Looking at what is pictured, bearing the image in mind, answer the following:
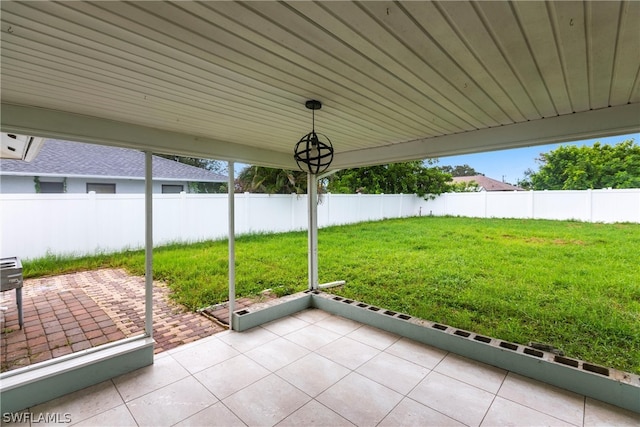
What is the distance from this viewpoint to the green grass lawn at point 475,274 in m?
3.07

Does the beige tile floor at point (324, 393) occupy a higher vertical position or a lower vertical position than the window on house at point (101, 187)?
lower

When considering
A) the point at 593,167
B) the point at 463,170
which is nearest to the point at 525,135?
the point at 593,167

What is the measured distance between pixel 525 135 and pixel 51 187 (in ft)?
29.0

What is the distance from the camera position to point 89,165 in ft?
23.8

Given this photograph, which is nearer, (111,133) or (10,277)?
(111,133)

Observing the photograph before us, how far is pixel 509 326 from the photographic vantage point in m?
3.10

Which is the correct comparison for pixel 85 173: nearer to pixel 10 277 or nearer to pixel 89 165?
pixel 89 165

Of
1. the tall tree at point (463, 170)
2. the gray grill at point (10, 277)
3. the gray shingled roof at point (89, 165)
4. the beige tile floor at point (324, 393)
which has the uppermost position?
the tall tree at point (463, 170)

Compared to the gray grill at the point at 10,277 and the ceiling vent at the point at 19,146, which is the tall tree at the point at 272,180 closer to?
the ceiling vent at the point at 19,146

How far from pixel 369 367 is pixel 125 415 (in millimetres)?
1892

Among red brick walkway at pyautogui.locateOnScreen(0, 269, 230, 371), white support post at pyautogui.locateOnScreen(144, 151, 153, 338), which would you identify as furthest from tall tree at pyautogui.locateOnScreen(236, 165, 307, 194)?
white support post at pyautogui.locateOnScreen(144, 151, 153, 338)

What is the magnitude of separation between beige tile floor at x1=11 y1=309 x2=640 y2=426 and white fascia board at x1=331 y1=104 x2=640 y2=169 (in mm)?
2007

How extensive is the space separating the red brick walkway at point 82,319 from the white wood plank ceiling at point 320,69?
2.06m

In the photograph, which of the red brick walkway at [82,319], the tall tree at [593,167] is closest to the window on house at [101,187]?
the red brick walkway at [82,319]
